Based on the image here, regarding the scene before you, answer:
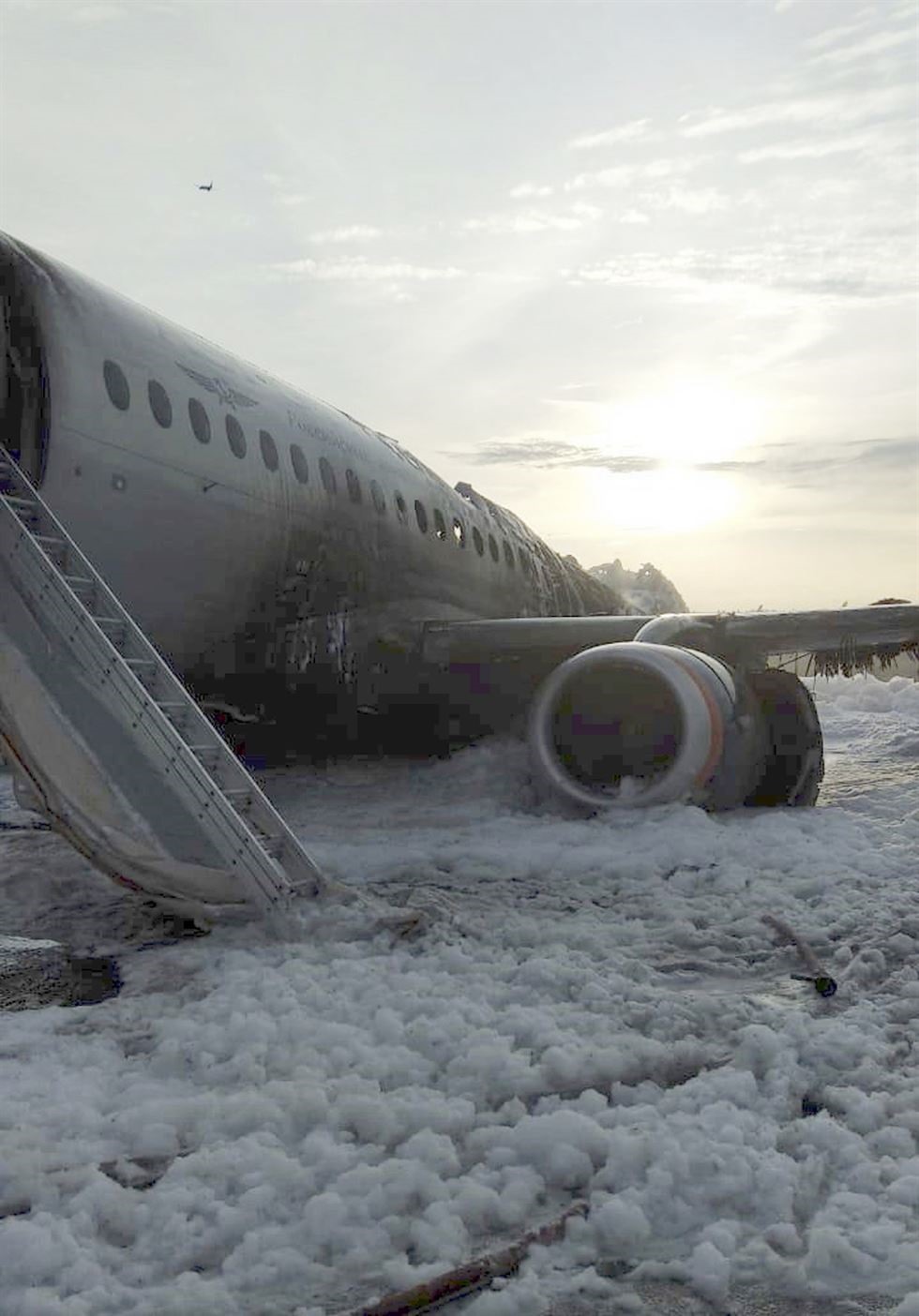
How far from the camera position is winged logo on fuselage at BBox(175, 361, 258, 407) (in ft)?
29.2

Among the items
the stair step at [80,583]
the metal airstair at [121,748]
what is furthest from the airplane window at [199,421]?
the stair step at [80,583]

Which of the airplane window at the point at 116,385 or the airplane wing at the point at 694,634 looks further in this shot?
the airplane wing at the point at 694,634

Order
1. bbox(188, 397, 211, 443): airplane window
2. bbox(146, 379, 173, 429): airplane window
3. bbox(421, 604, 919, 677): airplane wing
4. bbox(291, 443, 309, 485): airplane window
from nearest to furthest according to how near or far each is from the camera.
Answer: bbox(146, 379, 173, 429): airplane window, bbox(188, 397, 211, 443): airplane window, bbox(291, 443, 309, 485): airplane window, bbox(421, 604, 919, 677): airplane wing

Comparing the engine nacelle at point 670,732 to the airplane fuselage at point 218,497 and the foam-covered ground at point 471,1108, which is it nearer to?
the airplane fuselage at point 218,497

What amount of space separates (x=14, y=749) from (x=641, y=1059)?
318cm

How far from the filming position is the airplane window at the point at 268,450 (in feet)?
31.1

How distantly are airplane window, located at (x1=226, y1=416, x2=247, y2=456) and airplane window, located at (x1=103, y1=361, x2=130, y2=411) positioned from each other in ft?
3.93

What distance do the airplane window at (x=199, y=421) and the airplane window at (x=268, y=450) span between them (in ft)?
2.48

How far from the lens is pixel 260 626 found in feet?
30.6

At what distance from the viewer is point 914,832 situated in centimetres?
796

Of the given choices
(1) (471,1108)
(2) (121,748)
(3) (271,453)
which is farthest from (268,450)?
(1) (471,1108)

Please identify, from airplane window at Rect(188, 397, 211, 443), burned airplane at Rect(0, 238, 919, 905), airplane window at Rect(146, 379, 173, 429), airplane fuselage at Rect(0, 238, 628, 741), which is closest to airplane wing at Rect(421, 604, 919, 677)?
burned airplane at Rect(0, 238, 919, 905)

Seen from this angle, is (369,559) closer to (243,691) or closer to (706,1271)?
(243,691)

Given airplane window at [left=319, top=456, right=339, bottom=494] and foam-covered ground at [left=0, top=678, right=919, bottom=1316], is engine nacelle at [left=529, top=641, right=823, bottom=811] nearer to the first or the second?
foam-covered ground at [left=0, top=678, right=919, bottom=1316]
